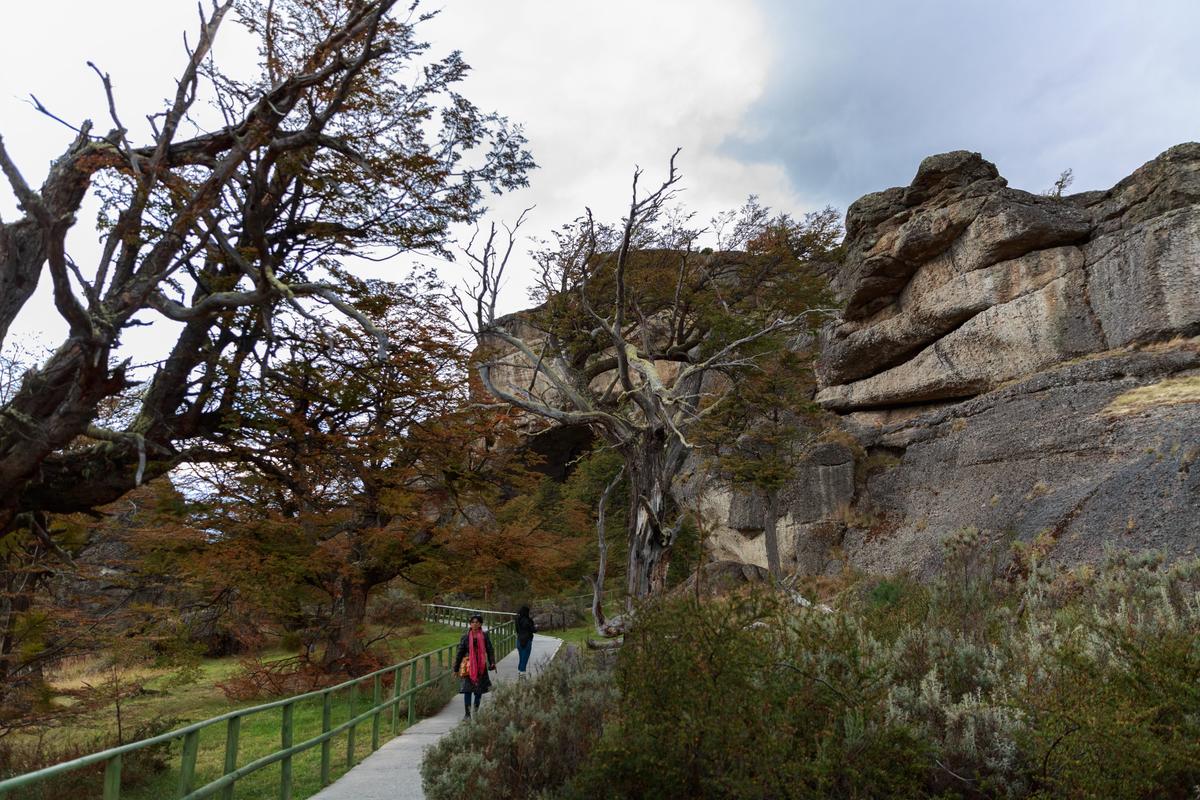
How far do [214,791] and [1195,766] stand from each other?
585cm

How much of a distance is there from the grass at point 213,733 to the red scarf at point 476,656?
1.43 m

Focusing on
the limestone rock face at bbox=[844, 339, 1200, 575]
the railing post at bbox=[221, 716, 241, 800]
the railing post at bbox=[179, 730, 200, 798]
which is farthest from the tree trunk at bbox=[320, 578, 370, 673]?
the limestone rock face at bbox=[844, 339, 1200, 575]

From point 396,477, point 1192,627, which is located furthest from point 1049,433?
point 396,477

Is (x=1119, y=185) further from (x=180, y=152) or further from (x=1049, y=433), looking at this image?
(x=180, y=152)

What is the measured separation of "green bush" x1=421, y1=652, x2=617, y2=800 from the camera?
227 inches

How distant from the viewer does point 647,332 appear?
36.3 ft

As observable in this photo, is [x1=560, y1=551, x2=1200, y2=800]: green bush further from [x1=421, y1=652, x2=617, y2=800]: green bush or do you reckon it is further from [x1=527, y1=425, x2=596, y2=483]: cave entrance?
[x1=527, y1=425, x2=596, y2=483]: cave entrance

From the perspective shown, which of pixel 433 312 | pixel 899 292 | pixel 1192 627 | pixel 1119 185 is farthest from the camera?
pixel 899 292

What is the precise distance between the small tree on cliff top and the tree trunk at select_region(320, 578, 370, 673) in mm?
5212

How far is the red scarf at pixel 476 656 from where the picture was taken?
1081 centimetres

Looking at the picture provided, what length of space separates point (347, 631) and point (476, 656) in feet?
19.2

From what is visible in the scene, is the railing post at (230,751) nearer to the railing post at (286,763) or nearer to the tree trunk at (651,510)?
the railing post at (286,763)

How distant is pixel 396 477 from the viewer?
13.2m

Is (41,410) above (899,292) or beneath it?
beneath
